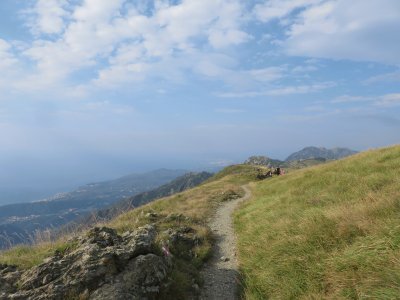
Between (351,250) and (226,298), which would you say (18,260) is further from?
(351,250)

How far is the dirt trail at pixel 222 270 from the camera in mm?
11123

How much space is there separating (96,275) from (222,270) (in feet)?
16.4

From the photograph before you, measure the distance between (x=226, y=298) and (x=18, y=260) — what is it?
726 cm

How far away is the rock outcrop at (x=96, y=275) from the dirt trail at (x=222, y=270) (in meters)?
1.65

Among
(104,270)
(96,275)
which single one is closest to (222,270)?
(104,270)

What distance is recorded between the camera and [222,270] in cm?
1308

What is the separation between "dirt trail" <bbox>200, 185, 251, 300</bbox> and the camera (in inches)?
438

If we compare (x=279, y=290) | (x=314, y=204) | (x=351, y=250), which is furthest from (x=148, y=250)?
(x=314, y=204)

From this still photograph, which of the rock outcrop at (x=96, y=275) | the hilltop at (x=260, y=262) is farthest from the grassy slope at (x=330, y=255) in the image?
the rock outcrop at (x=96, y=275)

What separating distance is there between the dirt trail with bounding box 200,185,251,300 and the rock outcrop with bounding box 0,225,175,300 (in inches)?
65.1

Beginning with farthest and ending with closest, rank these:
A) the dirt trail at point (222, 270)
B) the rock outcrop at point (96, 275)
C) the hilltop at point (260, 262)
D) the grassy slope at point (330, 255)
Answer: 1. the dirt trail at point (222, 270)
2. the rock outcrop at point (96, 275)
3. the hilltop at point (260, 262)
4. the grassy slope at point (330, 255)

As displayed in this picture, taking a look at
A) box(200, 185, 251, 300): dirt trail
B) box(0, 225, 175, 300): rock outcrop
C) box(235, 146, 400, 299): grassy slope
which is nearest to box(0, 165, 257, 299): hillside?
box(0, 225, 175, 300): rock outcrop

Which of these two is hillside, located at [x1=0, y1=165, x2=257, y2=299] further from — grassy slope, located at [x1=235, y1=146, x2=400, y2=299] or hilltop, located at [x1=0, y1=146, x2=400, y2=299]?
grassy slope, located at [x1=235, y1=146, x2=400, y2=299]

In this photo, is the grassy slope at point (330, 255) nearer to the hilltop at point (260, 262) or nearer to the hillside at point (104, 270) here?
the hilltop at point (260, 262)
